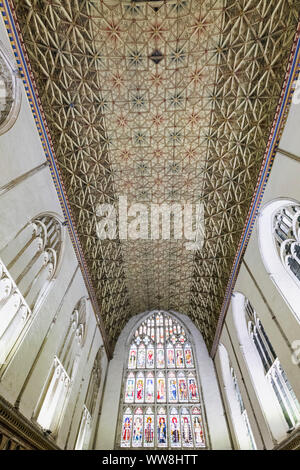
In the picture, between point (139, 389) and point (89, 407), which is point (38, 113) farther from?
point (139, 389)

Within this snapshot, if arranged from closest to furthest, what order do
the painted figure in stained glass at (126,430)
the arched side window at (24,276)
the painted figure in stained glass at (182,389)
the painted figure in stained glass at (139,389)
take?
the arched side window at (24,276) < the painted figure in stained glass at (126,430) < the painted figure in stained glass at (182,389) < the painted figure in stained glass at (139,389)

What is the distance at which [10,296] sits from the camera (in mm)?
5840

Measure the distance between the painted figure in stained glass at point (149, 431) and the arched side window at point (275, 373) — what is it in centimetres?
741

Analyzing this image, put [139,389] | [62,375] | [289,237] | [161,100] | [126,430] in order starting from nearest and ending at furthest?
[289,237]
[161,100]
[62,375]
[126,430]
[139,389]

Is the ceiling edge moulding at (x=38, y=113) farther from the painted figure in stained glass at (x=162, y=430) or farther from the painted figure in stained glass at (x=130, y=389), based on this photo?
the painted figure in stained glass at (x=162, y=430)

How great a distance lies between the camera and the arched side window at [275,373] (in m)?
7.13

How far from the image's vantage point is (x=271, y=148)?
7.02m

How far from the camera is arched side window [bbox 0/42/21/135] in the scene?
552 cm

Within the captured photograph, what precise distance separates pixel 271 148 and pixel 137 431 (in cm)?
1508

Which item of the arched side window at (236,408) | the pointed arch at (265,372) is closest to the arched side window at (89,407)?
the arched side window at (236,408)

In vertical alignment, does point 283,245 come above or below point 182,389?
below

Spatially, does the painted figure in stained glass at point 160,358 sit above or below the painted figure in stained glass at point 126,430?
above

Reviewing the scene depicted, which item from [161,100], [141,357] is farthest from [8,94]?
[141,357]

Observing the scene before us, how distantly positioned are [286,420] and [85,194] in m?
11.2
